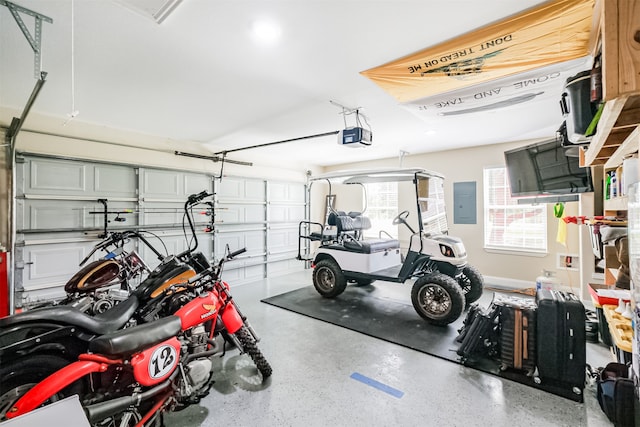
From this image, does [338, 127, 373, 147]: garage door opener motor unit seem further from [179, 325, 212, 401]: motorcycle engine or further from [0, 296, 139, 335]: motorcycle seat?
[0, 296, 139, 335]: motorcycle seat

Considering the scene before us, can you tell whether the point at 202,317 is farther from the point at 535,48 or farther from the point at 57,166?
the point at 57,166

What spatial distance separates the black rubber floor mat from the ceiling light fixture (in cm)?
329

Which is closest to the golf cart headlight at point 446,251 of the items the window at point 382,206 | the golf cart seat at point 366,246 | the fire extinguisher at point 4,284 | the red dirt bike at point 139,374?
the golf cart seat at point 366,246

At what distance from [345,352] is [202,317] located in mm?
1650

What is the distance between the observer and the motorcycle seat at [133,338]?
1510mm

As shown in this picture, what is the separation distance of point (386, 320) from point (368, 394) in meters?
1.63

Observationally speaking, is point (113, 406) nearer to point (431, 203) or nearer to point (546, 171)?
point (431, 203)

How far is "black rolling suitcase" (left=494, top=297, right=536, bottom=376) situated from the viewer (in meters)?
2.51

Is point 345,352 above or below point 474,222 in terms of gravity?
below

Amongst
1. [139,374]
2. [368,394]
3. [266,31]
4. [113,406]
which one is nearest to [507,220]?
[368,394]

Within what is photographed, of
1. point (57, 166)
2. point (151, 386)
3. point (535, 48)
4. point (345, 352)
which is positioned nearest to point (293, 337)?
point (345, 352)

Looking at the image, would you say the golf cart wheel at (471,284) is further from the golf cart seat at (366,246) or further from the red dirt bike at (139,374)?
the red dirt bike at (139,374)

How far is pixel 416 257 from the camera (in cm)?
401

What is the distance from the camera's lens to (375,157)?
7188mm
